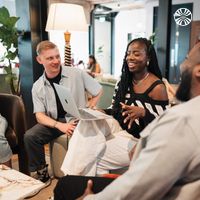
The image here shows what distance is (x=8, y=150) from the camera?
2082mm

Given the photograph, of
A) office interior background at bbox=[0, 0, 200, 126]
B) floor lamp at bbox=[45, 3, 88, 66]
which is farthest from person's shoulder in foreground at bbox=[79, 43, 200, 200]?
floor lamp at bbox=[45, 3, 88, 66]

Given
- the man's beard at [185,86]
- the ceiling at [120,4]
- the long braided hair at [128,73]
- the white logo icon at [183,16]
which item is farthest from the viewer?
the ceiling at [120,4]

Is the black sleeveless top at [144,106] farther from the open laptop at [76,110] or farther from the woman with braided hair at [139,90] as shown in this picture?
the open laptop at [76,110]

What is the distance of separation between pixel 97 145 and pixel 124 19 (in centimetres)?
809

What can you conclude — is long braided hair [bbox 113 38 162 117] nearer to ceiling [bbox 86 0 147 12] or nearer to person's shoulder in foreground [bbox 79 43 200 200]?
person's shoulder in foreground [bbox 79 43 200 200]

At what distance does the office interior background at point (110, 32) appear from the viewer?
3279mm

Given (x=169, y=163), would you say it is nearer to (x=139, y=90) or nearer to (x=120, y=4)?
(x=139, y=90)

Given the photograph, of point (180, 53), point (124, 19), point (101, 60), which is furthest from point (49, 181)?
point (124, 19)

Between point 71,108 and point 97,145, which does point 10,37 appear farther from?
point 97,145

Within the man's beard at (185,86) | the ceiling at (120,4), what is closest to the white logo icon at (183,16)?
the ceiling at (120,4)

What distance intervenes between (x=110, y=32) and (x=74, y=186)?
28.5ft

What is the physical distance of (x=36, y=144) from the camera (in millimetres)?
2248

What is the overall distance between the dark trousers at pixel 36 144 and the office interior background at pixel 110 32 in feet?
3.95

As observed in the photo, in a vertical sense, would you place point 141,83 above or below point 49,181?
above
